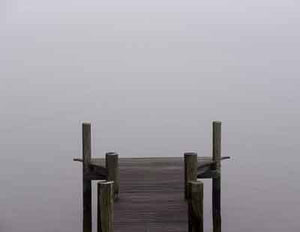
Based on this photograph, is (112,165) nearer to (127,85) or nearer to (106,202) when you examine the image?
(106,202)

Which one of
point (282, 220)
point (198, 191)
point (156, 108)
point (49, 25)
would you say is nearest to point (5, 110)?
point (49, 25)

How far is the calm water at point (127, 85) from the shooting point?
7.04 m

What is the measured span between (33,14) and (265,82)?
9.84 ft

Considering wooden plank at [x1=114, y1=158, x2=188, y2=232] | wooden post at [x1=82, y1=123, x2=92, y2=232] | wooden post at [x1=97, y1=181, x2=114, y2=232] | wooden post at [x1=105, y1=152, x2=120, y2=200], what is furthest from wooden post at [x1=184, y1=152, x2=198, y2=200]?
wooden post at [x1=82, y1=123, x2=92, y2=232]

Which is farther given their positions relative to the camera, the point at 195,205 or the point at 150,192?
the point at 150,192

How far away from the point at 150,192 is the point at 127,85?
274 cm

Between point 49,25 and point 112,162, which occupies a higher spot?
point 49,25

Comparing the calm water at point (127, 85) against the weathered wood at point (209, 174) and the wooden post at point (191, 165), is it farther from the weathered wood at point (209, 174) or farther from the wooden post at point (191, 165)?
the wooden post at point (191, 165)

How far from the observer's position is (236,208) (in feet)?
23.7

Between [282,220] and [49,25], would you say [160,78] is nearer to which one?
[49,25]

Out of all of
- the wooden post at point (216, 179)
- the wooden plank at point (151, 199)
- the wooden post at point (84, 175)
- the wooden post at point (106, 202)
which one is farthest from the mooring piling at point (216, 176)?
the wooden post at point (106, 202)

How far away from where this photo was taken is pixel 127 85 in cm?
706

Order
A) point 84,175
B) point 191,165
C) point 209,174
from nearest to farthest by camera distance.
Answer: point 191,165 < point 209,174 < point 84,175

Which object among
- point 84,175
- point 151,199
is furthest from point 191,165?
point 84,175
